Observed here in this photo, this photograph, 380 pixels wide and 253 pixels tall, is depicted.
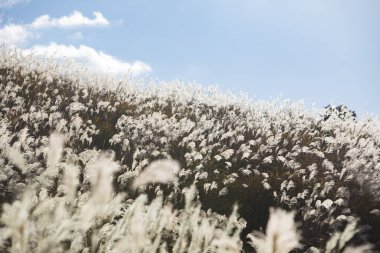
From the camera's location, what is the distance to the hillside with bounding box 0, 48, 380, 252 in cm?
224

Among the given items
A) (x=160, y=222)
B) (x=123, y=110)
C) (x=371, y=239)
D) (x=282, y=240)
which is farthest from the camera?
(x=123, y=110)

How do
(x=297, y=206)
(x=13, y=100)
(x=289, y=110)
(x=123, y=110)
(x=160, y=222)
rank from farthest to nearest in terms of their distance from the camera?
(x=289, y=110) < (x=123, y=110) < (x=13, y=100) < (x=297, y=206) < (x=160, y=222)

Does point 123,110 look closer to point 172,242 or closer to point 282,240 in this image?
point 172,242

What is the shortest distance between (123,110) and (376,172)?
17.3 ft

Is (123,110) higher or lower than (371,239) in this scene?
higher

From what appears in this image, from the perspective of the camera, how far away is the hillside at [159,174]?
7.34ft

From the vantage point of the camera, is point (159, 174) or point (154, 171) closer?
point (154, 171)

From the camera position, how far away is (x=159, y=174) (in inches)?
142

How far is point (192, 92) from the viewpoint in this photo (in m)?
13.0

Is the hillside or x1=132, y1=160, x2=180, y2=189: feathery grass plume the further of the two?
x1=132, y1=160, x2=180, y2=189: feathery grass plume

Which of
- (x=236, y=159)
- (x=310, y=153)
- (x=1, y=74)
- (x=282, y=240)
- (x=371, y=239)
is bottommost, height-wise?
(x=282, y=240)

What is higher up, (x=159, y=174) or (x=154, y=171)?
(x=159, y=174)

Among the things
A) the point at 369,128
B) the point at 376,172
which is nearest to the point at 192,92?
the point at 369,128

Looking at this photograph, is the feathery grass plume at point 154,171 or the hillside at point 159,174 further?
the feathery grass plume at point 154,171
